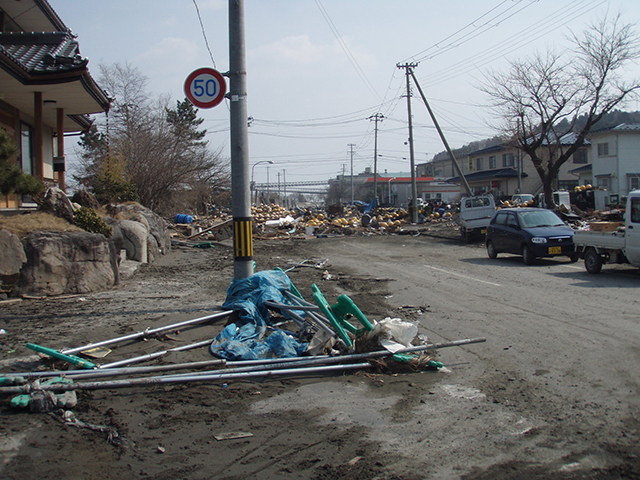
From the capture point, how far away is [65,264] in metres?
9.69

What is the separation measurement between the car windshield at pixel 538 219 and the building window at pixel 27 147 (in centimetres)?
1659

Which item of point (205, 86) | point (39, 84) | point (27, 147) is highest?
point (39, 84)

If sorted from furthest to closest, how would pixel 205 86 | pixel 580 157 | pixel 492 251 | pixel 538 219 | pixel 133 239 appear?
pixel 580 157
pixel 492 251
pixel 538 219
pixel 133 239
pixel 205 86

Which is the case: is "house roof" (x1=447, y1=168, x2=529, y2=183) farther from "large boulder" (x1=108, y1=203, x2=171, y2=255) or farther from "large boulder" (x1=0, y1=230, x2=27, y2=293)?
"large boulder" (x1=0, y1=230, x2=27, y2=293)

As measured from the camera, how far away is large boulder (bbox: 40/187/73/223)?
37.2 feet

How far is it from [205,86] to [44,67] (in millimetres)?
7885

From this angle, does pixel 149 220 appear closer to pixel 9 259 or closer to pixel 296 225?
pixel 9 259

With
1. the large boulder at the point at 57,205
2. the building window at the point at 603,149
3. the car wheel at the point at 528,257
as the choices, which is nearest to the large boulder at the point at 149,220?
the large boulder at the point at 57,205

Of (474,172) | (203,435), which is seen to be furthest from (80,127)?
(474,172)

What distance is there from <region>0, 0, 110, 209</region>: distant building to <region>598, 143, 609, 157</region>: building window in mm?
41552

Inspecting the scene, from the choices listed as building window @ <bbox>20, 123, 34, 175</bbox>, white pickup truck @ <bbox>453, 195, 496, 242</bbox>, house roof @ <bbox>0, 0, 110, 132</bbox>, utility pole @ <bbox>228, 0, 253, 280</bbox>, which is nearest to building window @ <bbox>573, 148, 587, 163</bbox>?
white pickup truck @ <bbox>453, 195, 496, 242</bbox>

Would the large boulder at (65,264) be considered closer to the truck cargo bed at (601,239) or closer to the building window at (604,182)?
the truck cargo bed at (601,239)

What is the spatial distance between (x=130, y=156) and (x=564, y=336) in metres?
24.0

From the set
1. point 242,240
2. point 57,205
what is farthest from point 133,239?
point 242,240
